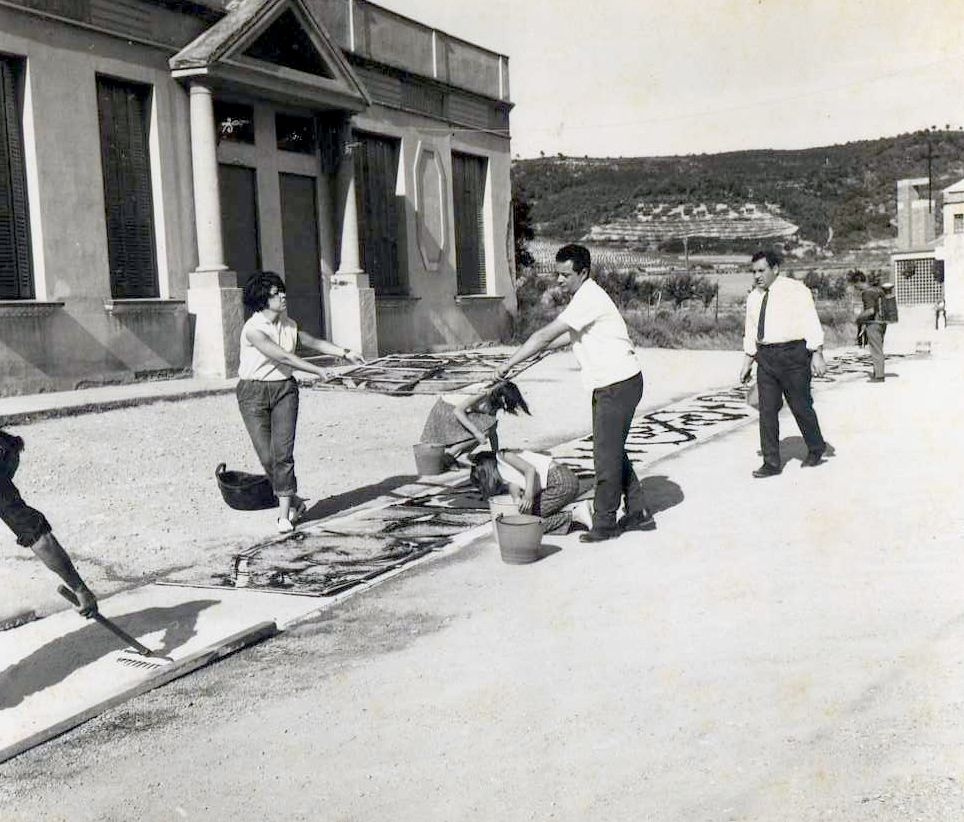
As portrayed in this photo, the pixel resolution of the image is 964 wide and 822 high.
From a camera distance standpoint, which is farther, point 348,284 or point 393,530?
point 348,284

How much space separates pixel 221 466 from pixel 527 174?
96.7m

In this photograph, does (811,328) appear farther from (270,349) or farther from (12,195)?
(12,195)

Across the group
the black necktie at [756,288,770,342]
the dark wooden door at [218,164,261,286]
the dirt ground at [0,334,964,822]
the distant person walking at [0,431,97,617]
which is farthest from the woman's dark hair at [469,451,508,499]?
the dark wooden door at [218,164,261,286]

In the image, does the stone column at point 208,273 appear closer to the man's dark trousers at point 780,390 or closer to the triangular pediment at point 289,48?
the triangular pediment at point 289,48

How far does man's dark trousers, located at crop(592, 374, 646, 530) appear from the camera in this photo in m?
7.20

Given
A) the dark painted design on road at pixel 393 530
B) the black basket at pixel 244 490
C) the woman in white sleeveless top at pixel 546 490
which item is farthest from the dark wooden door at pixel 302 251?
the woman in white sleeveless top at pixel 546 490

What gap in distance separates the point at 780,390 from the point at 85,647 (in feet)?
20.3

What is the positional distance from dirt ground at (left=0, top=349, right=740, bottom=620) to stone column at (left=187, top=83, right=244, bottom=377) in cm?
137

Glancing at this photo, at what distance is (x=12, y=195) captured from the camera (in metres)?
13.7

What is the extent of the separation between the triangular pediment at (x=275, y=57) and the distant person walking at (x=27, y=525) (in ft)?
39.3

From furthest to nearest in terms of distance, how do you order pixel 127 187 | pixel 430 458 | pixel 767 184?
1. pixel 767 184
2. pixel 127 187
3. pixel 430 458

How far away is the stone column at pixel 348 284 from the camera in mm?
19359

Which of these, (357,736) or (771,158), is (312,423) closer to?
(357,736)

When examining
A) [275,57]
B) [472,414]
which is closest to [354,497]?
[472,414]
